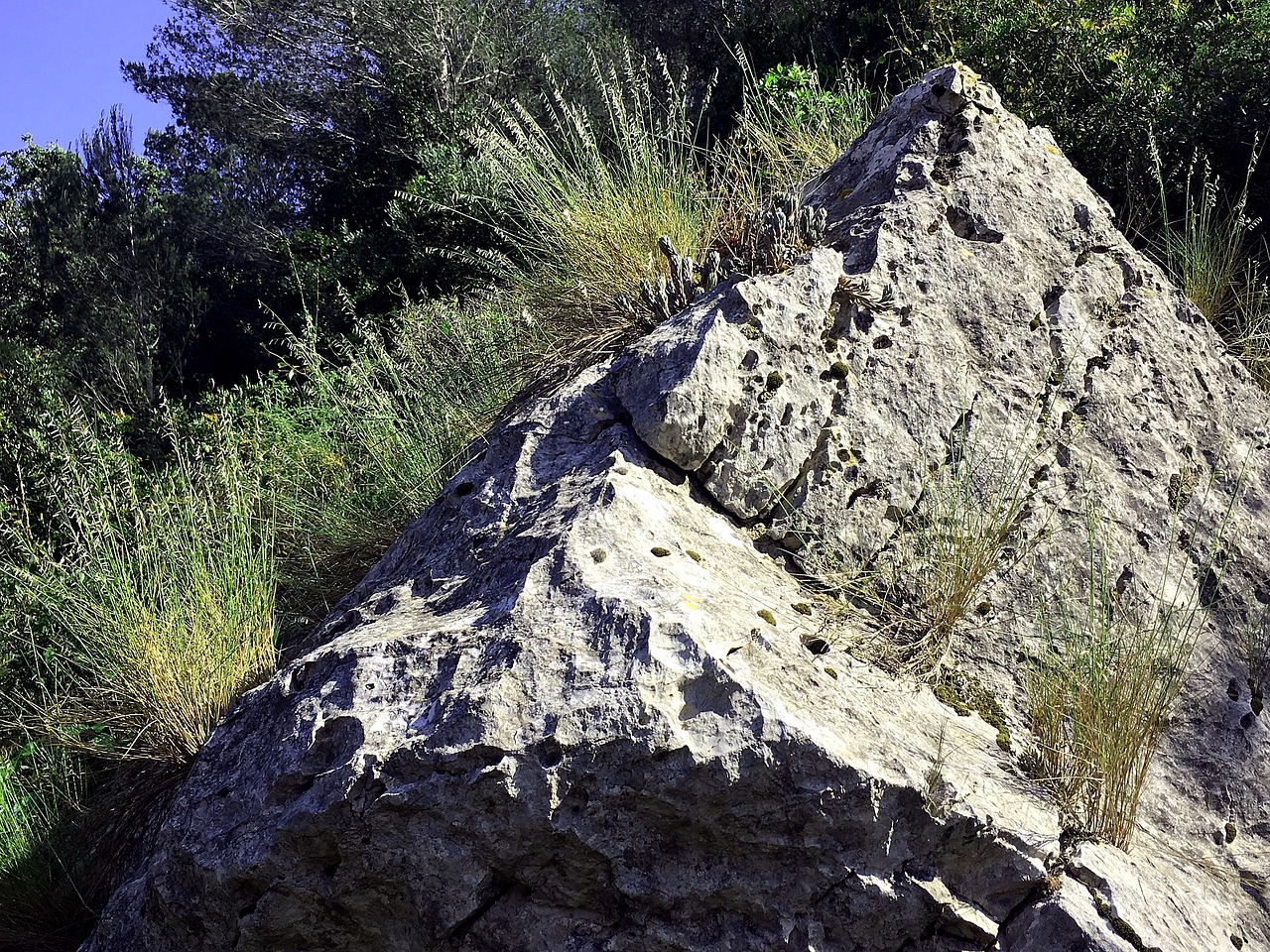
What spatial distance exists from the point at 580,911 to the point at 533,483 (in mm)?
1246

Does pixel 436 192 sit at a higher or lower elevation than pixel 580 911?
higher

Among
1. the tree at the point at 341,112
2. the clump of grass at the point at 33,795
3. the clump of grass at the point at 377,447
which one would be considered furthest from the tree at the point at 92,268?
the clump of grass at the point at 33,795

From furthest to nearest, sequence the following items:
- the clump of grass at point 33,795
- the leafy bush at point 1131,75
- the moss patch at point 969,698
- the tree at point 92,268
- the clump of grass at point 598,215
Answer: the tree at point 92,268
the leafy bush at point 1131,75
the clump of grass at point 598,215
the clump of grass at point 33,795
the moss patch at point 969,698

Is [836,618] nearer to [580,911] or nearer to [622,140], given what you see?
[580,911]

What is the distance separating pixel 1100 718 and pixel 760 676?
2.92 feet

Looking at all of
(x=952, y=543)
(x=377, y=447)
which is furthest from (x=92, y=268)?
(x=952, y=543)

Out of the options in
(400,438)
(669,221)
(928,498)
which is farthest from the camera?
(669,221)

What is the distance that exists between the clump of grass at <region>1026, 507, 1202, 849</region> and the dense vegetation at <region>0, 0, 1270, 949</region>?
6.69 feet

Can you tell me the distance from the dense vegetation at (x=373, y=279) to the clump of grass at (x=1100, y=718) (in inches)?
80.3

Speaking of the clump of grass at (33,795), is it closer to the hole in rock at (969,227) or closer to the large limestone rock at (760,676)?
the large limestone rock at (760,676)

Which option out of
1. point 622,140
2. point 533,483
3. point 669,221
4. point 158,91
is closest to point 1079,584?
point 533,483

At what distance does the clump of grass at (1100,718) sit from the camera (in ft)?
8.02

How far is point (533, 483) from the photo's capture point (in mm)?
3027

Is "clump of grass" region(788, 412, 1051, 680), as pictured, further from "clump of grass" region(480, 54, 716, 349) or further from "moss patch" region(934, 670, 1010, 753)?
"clump of grass" region(480, 54, 716, 349)
